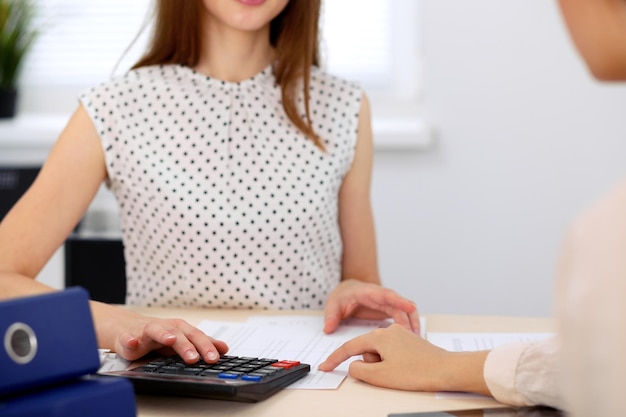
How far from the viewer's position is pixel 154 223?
1583mm

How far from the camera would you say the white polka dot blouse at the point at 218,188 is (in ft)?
5.12

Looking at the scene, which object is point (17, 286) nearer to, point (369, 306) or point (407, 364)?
point (369, 306)

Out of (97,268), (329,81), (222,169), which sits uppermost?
(329,81)

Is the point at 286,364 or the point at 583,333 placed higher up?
the point at 583,333

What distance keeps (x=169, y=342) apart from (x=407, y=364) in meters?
0.26

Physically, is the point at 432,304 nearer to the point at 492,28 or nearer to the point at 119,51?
the point at 492,28

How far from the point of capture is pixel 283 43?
1719 millimetres

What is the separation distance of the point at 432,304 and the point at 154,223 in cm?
125

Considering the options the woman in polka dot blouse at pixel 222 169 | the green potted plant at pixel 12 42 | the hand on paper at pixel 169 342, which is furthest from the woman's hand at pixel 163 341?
the green potted plant at pixel 12 42

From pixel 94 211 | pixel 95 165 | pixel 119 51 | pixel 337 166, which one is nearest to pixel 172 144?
pixel 95 165

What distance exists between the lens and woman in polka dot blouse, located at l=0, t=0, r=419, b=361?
155 centimetres

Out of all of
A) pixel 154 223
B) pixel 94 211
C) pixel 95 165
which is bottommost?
pixel 94 211

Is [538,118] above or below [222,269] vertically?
above

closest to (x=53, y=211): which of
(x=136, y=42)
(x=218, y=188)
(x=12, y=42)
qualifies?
(x=218, y=188)
